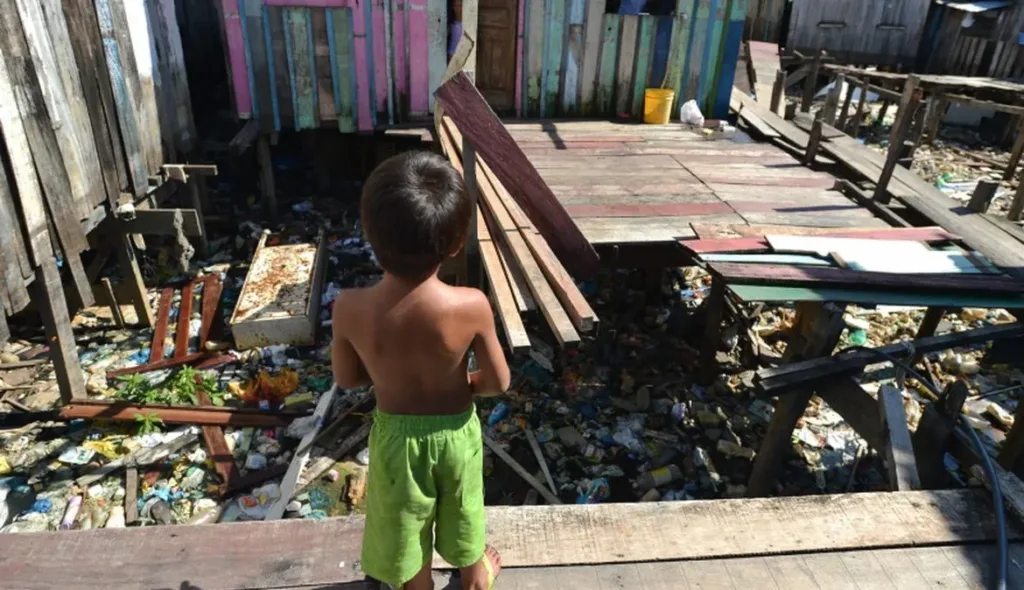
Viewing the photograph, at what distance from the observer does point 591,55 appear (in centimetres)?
824

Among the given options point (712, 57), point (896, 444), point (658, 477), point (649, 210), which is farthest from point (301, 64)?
point (896, 444)

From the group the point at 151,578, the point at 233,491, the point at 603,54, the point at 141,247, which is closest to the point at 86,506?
the point at 233,491

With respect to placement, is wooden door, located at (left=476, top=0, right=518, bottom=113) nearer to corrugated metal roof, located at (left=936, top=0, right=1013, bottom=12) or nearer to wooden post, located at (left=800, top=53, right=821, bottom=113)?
wooden post, located at (left=800, top=53, right=821, bottom=113)

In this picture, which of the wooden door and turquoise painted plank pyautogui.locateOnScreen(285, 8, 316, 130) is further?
the wooden door

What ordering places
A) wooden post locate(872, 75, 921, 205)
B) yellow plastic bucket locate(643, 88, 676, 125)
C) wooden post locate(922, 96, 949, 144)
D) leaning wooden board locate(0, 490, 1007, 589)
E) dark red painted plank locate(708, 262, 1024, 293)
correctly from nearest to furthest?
leaning wooden board locate(0, 490, 1007, 589) < dark red painted plank locate(708, 262, 1024, 293) < wooden post locate(872, 75, 921, 205) < yellow plastic bucket locate(643, 88, 676, 125) < wooden post locate(922, 96, 949, 144)

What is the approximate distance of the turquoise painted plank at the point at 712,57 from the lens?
8.15 meters

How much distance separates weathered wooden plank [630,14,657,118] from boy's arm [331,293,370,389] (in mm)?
7273

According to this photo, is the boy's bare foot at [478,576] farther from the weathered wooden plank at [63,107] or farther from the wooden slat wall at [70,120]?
the weathered wooden plank at [63,107]

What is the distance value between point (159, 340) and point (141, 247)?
1.93 meters

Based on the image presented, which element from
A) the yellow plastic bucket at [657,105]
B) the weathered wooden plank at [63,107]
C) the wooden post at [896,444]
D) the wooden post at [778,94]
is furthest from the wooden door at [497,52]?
the wooden post at [896,444]

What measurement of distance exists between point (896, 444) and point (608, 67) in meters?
6.25

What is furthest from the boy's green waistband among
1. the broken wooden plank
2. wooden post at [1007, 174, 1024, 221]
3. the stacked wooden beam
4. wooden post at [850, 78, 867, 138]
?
wooden post at [850, 78, 867, 138]

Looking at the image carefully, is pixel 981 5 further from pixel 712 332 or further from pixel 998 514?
pixel 998 514

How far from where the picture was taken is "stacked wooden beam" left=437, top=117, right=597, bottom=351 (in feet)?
10.6
